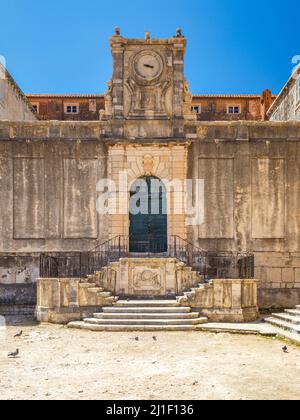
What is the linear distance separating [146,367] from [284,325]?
584 centimetres

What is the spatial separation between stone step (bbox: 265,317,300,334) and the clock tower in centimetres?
764

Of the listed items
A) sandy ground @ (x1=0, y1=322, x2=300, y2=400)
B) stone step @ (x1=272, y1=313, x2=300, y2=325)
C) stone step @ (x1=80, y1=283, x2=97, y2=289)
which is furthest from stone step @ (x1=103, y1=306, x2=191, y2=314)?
stone step @ (x1=272, y1=313, x2=300, y2=325)

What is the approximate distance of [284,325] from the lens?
14242 millimetres

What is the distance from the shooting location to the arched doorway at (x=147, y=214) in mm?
18766

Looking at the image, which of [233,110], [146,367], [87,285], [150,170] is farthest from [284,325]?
[233,110]

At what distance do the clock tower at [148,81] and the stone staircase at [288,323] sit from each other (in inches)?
300

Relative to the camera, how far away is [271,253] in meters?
18.5

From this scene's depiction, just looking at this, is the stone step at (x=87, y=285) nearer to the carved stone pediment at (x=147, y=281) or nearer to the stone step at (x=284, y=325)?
the carved stone pediment at (x=147, y=281)

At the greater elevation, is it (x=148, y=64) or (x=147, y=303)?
(x=148, y=64)

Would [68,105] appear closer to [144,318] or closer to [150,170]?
[150,170]

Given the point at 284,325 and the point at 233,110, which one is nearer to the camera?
the point at 284,325

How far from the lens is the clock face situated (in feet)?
61.3

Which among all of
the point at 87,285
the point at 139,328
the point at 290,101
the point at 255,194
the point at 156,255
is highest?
the point at 290,101

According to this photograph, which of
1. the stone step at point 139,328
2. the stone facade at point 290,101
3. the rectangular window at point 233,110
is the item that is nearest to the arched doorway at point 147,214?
the stone step at point 139,328
